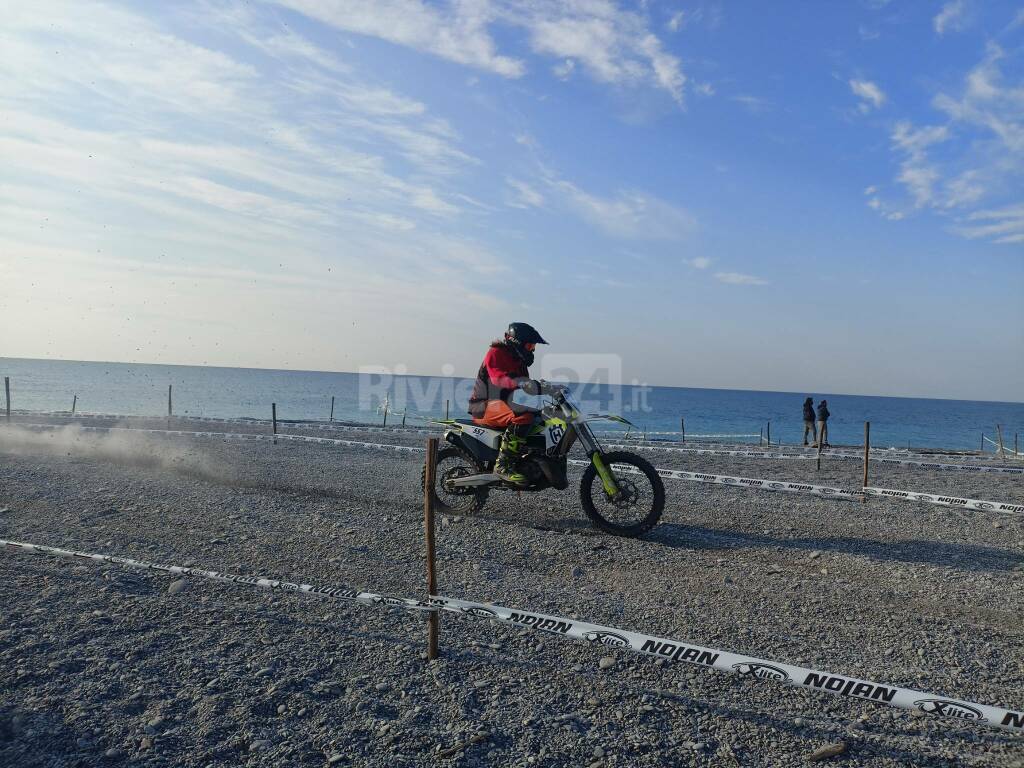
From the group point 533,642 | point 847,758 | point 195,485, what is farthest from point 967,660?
point 195,485

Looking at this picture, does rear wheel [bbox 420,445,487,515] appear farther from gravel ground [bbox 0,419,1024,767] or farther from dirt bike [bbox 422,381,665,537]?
gravel ground [bbox 0,419,1024,767]

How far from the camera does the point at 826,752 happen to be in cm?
324

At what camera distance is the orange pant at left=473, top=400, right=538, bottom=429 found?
8.04 metres

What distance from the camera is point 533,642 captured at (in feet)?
14.9

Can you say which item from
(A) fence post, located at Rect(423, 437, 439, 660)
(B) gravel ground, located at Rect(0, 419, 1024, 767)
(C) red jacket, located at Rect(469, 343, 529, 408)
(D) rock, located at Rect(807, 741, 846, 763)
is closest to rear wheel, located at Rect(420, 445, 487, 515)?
(B) gravel ground, located at Rect(0, 419, 1024, 767)

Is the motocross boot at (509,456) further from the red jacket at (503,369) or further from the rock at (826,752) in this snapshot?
the rock at (826,752)

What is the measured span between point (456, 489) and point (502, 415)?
1.20 meters

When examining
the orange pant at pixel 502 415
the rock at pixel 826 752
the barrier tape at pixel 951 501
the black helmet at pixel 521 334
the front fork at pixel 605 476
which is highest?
the black helmet at pixel 521 334

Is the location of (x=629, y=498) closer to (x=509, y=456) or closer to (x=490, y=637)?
(x=509, y=456)

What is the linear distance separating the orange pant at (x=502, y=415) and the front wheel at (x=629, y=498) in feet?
3.31

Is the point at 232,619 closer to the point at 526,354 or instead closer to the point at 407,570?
the point at 407,570

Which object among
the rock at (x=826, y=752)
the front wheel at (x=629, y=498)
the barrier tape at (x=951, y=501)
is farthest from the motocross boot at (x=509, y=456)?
the barrier tape at (x=951, y=501)

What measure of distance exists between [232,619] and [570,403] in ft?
14.2

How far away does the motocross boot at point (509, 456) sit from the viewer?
802cm
